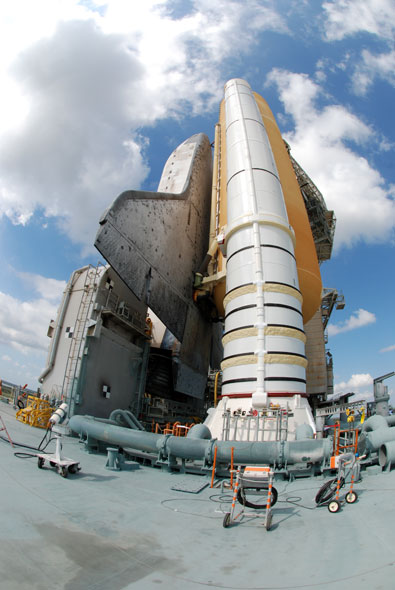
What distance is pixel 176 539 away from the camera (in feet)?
12.0

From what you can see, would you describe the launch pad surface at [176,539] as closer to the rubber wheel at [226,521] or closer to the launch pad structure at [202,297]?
the rubber wheel at [226,521]

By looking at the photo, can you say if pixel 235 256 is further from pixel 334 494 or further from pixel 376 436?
pixel 334 494

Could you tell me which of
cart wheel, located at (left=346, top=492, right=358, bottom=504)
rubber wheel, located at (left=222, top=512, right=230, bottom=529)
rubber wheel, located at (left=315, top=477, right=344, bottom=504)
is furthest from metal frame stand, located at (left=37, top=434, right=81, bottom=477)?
cart wheel, located at (left=346, top=492, right=358, bottom=504)

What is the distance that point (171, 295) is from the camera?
54.9ft

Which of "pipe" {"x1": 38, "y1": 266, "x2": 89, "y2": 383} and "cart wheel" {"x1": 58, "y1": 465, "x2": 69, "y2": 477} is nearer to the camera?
"cart wheel" {"x1": 58, "y1": 465, "x2": 69, "y2": 477}

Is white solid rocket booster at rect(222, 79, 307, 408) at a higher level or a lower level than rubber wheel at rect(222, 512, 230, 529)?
higher

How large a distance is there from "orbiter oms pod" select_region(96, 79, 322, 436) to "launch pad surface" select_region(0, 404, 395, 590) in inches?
216

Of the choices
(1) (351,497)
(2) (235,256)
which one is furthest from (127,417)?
(1) (351,497)

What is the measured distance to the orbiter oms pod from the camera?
1099 centimetres

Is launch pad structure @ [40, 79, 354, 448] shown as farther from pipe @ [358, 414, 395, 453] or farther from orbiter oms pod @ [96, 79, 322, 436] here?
pipe @ [358, 414, 395, 453]

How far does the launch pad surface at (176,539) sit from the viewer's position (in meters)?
2.70

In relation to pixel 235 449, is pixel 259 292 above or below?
above

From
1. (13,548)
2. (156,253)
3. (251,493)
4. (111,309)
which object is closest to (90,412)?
(111,309)

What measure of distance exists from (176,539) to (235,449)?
348cm
